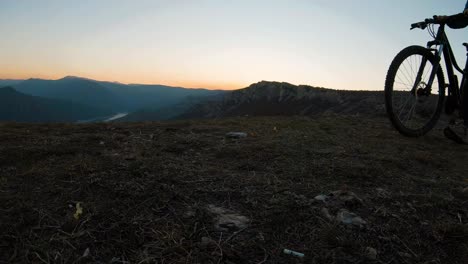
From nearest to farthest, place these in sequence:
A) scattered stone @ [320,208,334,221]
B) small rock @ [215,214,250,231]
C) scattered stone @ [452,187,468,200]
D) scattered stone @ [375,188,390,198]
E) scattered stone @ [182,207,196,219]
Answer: small rock @ [215,214,250,231] → scattered stone @ [182,207,196,219] → scattered stone @ [320,208,334,221] → scattered stone @ [375,188,390,198] → scattered stone @ [452,187,468,200]

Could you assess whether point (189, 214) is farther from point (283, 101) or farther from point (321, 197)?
point (283, 101)

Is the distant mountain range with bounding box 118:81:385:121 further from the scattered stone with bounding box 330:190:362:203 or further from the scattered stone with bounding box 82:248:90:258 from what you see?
the scattered stone with bounding box 82:248:90:258

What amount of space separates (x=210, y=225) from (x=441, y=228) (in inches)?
70.4

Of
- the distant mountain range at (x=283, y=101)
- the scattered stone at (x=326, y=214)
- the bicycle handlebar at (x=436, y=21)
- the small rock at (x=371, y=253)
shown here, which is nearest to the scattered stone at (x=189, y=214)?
the scattered stone at (x=326, y=214)

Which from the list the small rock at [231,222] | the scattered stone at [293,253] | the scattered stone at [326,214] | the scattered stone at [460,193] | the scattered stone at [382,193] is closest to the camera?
the scattered stone at [293,253]

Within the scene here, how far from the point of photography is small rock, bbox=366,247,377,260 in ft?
8.05

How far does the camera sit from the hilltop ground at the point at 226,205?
2.45m

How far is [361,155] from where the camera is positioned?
17.1ft

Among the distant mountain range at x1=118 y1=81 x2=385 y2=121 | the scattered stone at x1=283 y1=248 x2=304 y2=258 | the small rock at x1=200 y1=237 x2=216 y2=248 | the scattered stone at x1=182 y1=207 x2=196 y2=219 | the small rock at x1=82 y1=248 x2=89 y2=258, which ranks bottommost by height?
the distant mountain range at x1=118 y1=81 x2=385 y2=121

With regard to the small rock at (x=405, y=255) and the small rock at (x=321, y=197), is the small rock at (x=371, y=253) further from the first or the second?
the small rock at (x=321, y=197)

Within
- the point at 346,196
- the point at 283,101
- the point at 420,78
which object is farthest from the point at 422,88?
the point at 283,101

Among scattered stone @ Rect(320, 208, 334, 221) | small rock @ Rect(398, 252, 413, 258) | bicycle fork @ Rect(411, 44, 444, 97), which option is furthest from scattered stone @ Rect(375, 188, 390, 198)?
bicycle fork @ Rect(411, 44, 444, 97)

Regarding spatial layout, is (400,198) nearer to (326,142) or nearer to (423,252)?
(423,252)

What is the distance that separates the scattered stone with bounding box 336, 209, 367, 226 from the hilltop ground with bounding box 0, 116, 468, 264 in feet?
0.04
